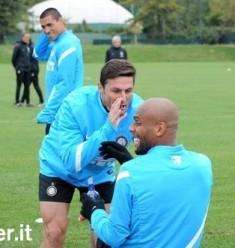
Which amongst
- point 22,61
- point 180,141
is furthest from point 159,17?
point 180,141

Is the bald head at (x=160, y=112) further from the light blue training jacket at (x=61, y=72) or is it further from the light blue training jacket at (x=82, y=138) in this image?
the light blue training jacket at (x=61, y=72)

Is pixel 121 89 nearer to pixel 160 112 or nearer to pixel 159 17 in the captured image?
pixel 160 112

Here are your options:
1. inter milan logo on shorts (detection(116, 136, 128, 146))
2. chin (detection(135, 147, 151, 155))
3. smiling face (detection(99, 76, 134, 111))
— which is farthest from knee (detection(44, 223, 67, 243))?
chin (detection(135, 147, 151, 155))

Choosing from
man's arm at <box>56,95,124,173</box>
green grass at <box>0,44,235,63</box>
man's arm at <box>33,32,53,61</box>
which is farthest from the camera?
green grass at <box>0,44,235,63</box>

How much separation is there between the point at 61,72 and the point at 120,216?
218 inches

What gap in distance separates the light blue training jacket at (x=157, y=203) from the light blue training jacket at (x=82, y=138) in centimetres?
109

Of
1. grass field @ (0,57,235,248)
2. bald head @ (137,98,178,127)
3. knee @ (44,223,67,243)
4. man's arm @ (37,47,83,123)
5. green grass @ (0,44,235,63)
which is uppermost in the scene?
bald head @ (137,98,178,127)

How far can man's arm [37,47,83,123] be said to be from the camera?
9.33 metres

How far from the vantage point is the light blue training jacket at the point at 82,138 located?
5.32m

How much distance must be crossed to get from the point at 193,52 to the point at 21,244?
52886 mm

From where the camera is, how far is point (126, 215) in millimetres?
4074

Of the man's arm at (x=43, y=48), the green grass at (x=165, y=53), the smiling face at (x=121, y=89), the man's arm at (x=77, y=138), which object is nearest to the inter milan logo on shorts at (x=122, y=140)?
the man's arm at (x=77, y=138)

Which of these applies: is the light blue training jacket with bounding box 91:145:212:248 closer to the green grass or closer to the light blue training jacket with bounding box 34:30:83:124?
the light blue training jacket with bounding box 34:30:83:124

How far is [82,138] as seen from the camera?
5.61 metres
